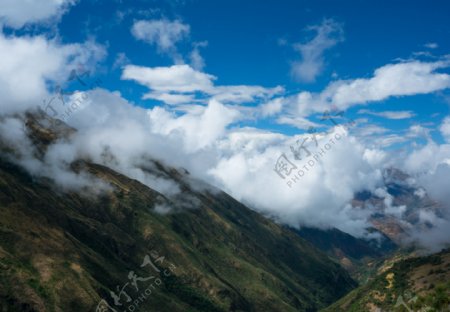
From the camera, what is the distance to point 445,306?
396 ft

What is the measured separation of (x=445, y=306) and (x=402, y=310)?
19383 mm

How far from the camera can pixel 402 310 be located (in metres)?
138

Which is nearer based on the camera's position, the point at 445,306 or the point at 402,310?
the point at 445,306
